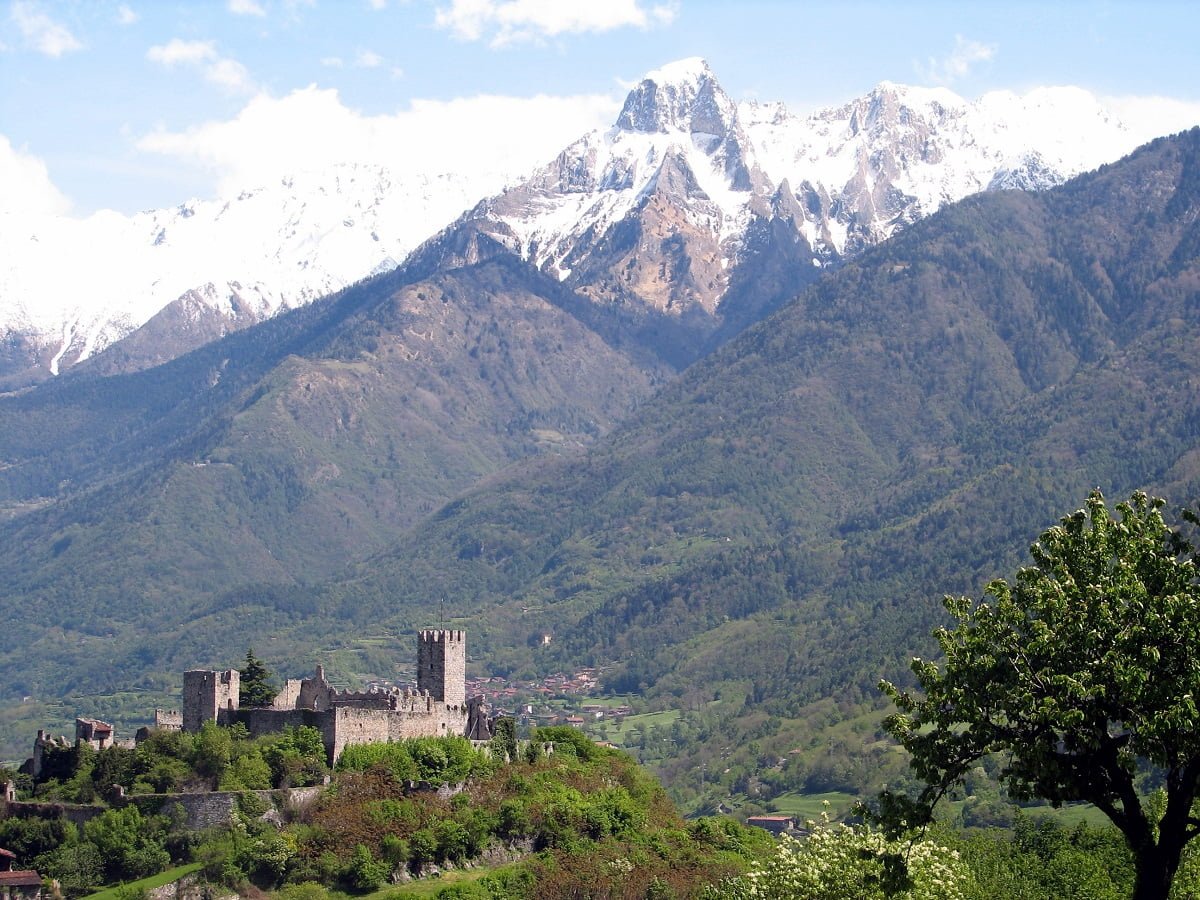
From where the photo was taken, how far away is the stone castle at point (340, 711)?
10369 cm

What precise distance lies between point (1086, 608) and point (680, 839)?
70052mm

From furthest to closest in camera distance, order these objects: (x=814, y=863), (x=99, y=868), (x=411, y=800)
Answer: (x=411, y=800), (x=99, y=868), (x=814, y=863)

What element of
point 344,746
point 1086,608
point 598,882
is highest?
point 1086,608

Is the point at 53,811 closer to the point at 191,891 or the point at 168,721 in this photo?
the point at 191,891

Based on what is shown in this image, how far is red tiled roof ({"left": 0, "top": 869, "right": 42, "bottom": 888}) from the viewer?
91.6 metres

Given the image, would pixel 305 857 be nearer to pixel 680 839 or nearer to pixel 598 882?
pixel 598 882

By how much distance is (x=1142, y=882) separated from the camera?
41.8 metres

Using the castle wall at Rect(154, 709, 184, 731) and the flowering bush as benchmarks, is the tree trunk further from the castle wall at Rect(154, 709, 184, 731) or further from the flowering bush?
the castle wall at Rect(154, 709, 184, 731)

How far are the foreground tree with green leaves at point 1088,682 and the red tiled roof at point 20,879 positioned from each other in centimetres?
5892

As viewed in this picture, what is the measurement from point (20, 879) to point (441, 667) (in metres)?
33.2

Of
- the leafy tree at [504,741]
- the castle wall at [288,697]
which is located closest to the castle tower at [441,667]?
the leafy tree at [504,741]

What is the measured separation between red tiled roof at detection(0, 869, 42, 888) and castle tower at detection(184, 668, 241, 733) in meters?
14.6

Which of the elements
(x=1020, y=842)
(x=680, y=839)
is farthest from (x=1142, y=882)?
(x=680, y=839)

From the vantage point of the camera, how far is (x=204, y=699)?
347 feet
